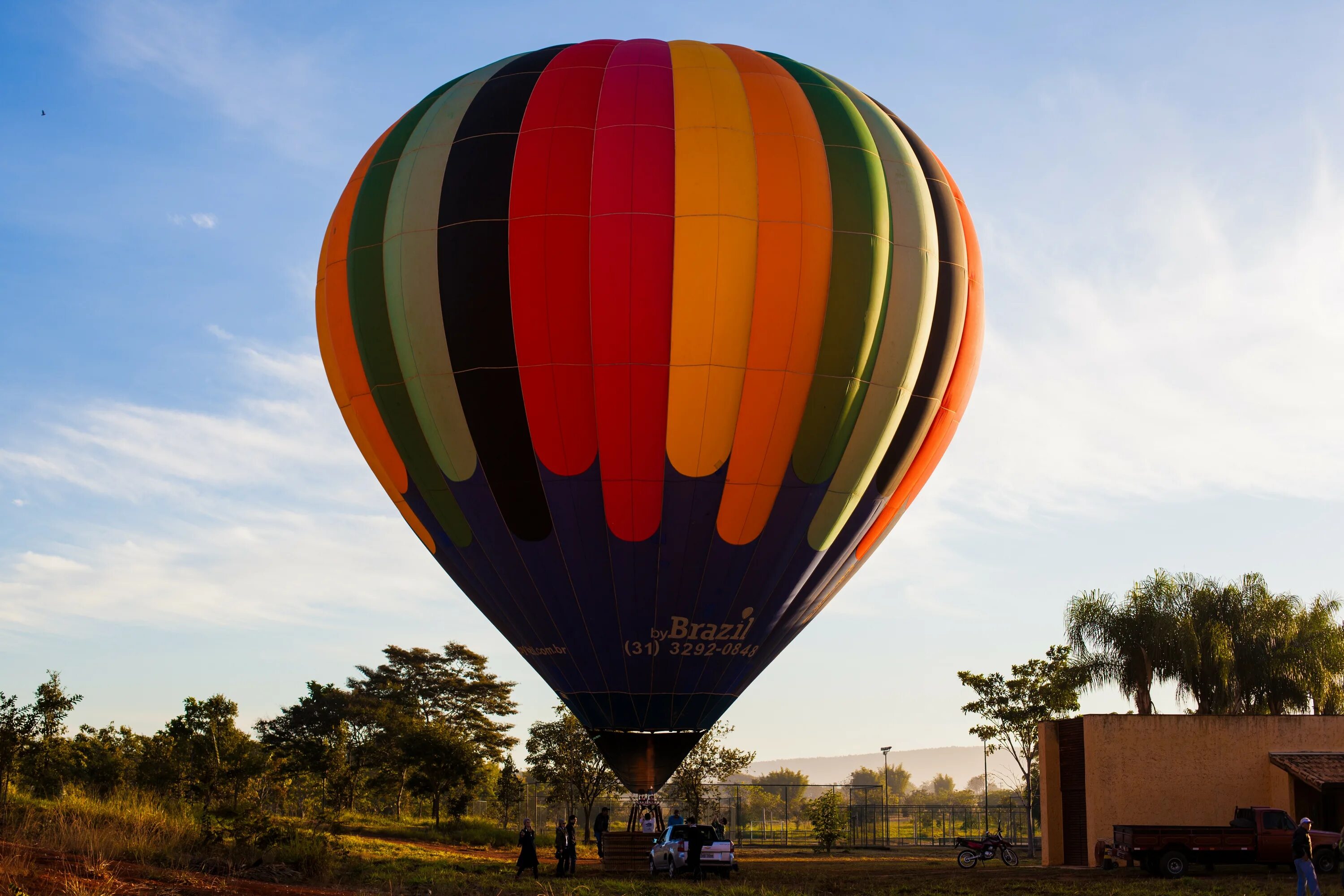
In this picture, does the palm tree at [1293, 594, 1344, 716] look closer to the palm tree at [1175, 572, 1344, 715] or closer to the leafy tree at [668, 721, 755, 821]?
the palm tree at [1175, 572, 1344, 715]

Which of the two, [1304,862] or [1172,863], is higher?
[1304,862]

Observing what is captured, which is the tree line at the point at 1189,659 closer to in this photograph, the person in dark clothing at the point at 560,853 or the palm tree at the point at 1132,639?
the palm tree at the point at 1132,639

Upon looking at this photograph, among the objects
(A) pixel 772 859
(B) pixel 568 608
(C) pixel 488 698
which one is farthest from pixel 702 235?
(C) pixel 488 698

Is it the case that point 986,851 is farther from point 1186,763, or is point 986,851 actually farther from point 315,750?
point 315,750

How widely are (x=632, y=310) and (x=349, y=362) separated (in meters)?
6.07

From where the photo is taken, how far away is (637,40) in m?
24.8

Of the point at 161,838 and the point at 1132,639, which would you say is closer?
the point at 161,838

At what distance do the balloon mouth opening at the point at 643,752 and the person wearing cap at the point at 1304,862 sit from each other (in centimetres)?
1017

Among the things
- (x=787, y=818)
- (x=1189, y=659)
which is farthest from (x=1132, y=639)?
(x=787, y=818)

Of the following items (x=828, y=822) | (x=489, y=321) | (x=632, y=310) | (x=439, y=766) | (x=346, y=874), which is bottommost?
(x=828, y=822)

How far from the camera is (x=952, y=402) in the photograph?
2517 cm

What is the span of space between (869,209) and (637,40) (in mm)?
6072

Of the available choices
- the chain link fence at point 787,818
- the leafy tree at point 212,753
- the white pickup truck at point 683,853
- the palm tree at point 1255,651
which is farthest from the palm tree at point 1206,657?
the leafy tree at point 212,753

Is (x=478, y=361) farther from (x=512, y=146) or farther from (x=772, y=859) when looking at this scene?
(x=772, y=859)
